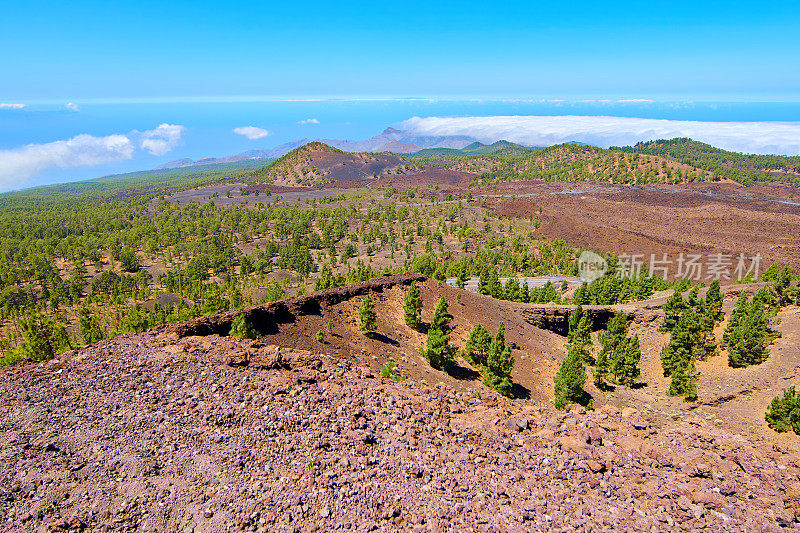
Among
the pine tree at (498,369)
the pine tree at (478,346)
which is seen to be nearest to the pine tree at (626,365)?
the pine tree at (498,369)

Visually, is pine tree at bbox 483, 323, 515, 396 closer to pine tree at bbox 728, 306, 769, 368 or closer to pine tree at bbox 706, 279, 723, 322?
pine tree at bbox 728, 306, 769, 368

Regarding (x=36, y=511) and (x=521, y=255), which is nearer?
(x=36, y=511)

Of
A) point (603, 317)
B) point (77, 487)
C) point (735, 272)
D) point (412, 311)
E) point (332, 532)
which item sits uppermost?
point (77, 487)

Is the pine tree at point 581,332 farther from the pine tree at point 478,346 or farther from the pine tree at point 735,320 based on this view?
the pine tree at point 478,346

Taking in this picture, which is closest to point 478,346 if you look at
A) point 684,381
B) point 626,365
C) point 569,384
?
point 569,384

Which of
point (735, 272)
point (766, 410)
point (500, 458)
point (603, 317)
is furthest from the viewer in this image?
point (735, 272)

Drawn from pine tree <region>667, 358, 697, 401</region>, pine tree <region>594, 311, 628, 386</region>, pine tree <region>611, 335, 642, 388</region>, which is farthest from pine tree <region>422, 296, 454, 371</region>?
pine tree <region>667, 358, 697, 401</region>

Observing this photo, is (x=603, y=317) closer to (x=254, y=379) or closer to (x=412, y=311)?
(x=412, y=311)

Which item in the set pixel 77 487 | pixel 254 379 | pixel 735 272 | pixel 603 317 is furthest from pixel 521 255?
pixel 77 487
